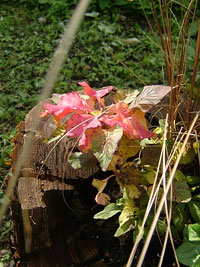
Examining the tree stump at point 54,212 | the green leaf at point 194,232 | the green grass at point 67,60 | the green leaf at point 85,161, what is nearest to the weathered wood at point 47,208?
the tree stump at point 54,212

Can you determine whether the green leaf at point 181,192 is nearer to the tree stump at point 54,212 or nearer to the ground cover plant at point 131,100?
the ground cover plant at point 131,100

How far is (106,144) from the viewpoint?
3.43 feet

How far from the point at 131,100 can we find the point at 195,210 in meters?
0.35

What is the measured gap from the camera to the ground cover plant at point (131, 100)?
1109 millimetres

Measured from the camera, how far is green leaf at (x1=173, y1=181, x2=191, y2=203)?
1.09 metres

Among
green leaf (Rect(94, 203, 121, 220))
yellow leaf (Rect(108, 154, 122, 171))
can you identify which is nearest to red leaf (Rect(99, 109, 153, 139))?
yellow leaf (Rect(108, 154, 122, 171))

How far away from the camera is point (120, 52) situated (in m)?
2.88

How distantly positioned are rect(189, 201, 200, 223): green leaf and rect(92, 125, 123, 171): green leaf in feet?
1.07

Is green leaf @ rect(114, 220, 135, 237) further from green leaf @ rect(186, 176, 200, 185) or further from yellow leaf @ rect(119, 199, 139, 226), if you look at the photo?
green leaf @ rect(186, 176, 200, 185)

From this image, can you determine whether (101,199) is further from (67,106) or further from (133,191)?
(67,106)

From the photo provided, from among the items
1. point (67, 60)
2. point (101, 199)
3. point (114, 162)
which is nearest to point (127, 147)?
point (114, 162)

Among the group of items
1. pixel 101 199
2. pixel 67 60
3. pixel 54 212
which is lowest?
pixel 67 60

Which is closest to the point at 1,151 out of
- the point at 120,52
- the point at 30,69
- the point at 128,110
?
the point at 30,69

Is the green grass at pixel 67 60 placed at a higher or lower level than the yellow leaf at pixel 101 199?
lower
